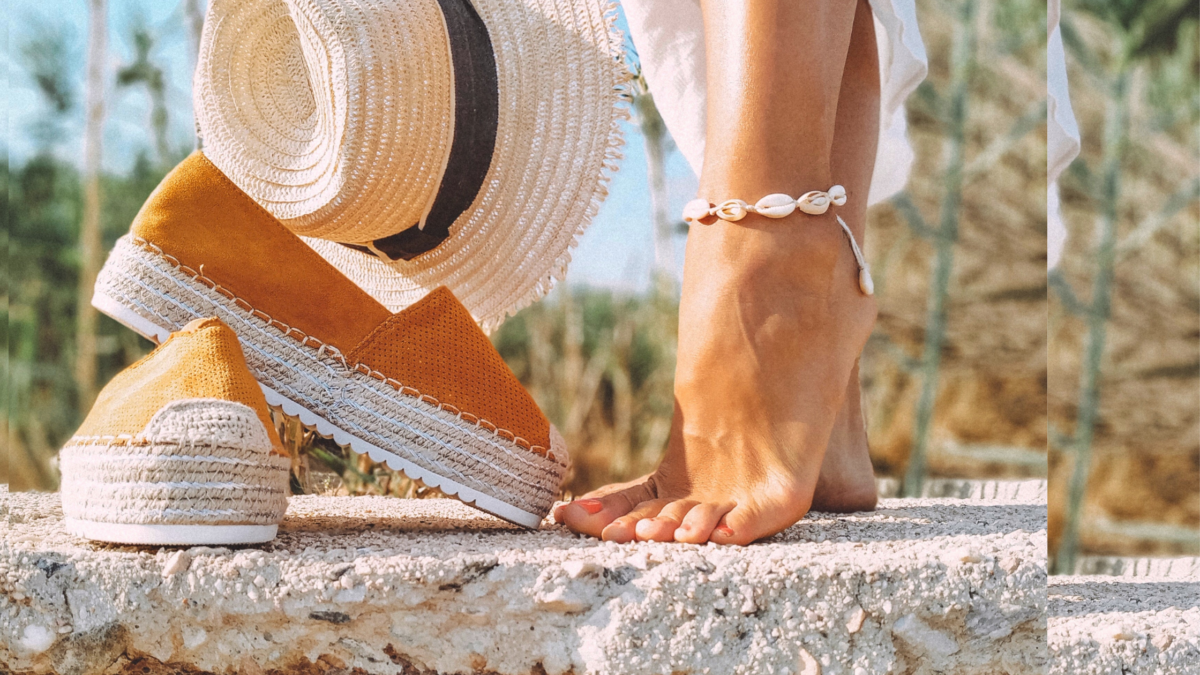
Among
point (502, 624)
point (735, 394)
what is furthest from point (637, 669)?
point (735, 394)

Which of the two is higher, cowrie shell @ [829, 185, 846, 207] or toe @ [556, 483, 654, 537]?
cowrie shell @ [829, 185, 846, 207]

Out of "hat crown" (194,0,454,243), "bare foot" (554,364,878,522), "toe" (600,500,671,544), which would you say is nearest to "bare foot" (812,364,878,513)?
"bare foot" (554,364,878,522)

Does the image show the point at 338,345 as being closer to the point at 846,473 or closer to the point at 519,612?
the point at 519,612

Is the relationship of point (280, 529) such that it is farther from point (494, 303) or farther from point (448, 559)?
point (494, 303)

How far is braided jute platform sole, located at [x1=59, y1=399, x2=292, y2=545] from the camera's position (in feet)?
1.97

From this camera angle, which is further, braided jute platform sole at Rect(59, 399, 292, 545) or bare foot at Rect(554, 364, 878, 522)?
bare foot at Rect(554, 364, 878, 522)

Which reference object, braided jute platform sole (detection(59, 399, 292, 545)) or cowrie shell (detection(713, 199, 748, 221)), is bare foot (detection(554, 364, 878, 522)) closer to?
cowrie shell (detection(713, 199, 748, 221))

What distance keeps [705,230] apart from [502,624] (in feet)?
1.24

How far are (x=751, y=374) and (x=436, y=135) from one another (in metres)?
0.50

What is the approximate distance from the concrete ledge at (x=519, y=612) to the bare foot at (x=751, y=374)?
0.44ft

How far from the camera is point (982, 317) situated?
84.6 inches

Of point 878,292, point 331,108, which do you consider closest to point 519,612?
point 331,108

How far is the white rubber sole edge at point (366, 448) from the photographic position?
2.44ft

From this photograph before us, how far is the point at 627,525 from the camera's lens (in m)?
0.69
